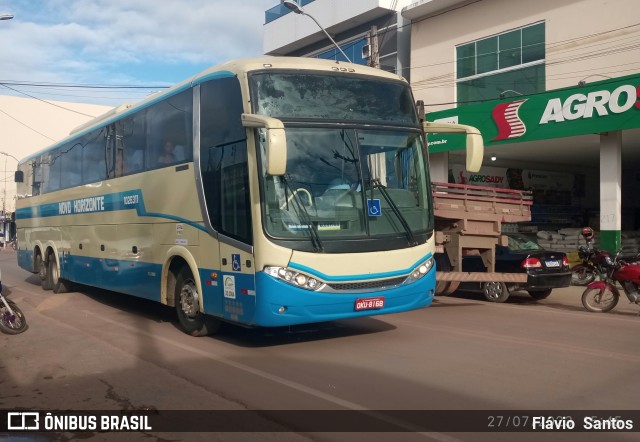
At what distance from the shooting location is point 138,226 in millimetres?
10086

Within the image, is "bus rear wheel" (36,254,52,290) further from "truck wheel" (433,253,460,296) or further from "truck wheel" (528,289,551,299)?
"truck wheel" (528,289,551,299)

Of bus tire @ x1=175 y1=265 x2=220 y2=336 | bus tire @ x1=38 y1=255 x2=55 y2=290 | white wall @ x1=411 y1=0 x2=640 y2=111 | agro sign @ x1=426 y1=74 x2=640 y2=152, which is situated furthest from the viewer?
white wall @ x1=411 y1=0 x2=640 y2=111

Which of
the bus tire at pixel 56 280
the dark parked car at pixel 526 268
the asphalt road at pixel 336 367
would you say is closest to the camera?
the asphalt road at pixel 336 367

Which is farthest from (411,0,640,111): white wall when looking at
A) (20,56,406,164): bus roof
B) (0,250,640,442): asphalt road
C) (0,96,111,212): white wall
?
(0,96,111,212): white wall

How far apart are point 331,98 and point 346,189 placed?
3.91ft

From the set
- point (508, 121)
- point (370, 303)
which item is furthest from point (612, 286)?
point (508, 121)

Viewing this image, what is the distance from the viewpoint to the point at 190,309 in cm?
872

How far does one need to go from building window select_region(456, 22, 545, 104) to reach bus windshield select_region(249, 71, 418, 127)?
42.6 feet

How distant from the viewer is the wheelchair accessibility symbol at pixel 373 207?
24.5ft

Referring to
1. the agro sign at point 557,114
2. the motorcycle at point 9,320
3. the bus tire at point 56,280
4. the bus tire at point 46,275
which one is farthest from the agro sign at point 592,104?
the motorcycle at point 9,320

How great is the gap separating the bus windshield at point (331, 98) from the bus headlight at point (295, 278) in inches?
71.8

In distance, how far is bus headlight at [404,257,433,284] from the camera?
7.80m

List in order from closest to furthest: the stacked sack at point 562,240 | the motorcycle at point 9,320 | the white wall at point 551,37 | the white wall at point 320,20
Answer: the motorcycle at point 9,320
the white wall at point 551,37
the stacked sack at point 562,240
the white wall at point 320,20

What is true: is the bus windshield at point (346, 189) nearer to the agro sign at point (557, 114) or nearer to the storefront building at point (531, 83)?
the agro sign at point (557, 114)
